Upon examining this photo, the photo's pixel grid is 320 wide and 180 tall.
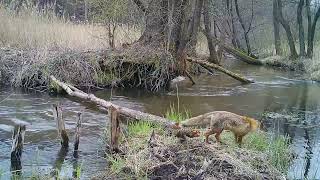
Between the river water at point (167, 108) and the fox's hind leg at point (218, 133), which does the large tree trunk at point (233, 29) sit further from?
the fox's hind leg at point (218, 133)

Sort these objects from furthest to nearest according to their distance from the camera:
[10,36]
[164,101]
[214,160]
A: [10,36] → [164,101] → [214,160]

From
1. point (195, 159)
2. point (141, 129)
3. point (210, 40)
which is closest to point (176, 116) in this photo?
point (141, 129)

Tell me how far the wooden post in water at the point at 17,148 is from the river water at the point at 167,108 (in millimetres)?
90

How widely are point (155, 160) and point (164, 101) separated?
644cm

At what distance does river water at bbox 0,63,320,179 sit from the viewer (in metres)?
7.20

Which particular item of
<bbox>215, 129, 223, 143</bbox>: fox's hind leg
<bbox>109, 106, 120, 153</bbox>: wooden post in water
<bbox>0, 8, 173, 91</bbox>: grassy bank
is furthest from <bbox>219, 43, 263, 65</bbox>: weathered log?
<bbox>109, 106, 120, 153</bbox>: wooden post in water

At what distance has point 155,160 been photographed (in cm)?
630

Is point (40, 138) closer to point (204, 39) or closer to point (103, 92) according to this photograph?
point (103, 92)

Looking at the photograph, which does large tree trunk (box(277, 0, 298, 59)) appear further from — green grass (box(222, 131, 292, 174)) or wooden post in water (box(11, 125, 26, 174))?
wooden post in water (box(11, 125, 26, 174))

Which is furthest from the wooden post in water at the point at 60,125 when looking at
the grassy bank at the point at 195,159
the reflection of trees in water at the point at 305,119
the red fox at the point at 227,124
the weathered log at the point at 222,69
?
the weathered log at the point at 222,69

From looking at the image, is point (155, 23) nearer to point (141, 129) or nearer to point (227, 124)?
point (141, 129)

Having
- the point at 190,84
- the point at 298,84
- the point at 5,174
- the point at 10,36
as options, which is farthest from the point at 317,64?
the point at 5,174

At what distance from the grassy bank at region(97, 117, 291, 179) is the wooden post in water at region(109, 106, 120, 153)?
0.46ft

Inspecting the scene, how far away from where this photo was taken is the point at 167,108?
1172 cm
